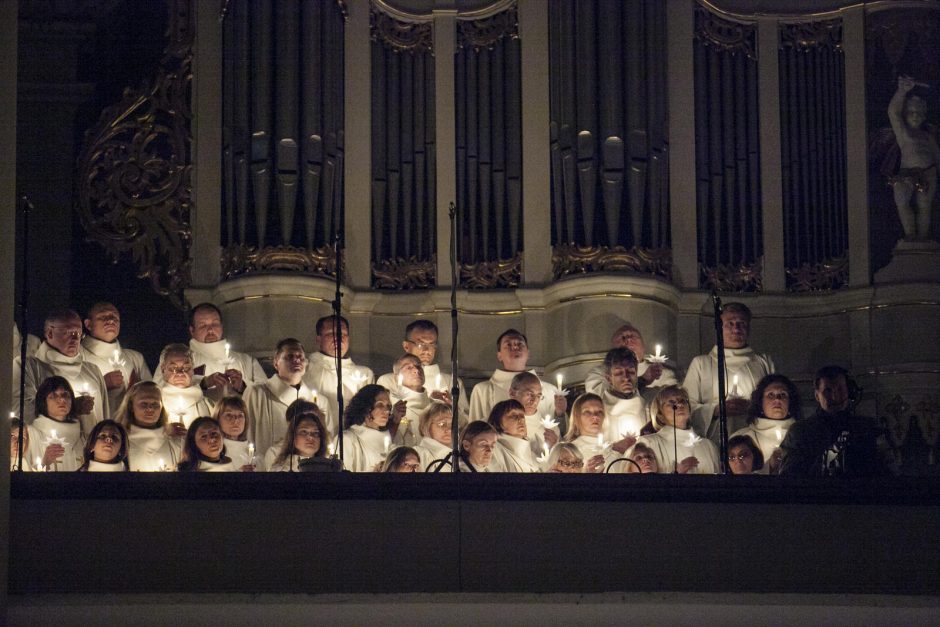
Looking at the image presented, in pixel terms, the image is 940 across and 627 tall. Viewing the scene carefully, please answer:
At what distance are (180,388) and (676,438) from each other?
2601 millimetres

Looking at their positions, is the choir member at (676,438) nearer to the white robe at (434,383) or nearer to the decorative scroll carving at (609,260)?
the white robe at (434,383)

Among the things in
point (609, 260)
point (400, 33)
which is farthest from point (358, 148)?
point (609, 260)

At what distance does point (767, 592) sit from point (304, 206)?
18.2 feet

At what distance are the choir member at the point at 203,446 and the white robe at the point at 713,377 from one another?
2.89 metres

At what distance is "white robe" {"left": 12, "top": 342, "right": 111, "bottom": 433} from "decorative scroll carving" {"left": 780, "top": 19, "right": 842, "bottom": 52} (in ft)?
16.3

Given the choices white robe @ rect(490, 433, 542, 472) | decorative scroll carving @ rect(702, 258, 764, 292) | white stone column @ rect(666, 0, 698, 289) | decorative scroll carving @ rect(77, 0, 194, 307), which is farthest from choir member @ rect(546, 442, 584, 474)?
decorative scroll carving @ rect(77, 0, 194, 307)

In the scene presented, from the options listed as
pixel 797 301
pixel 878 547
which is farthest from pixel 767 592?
pixel 797 301

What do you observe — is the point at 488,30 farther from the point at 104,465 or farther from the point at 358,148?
the point at 104,465

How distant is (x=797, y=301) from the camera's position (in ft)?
45.6

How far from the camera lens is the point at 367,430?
11.4 metres

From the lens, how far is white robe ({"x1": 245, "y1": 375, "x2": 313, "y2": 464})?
12094mm

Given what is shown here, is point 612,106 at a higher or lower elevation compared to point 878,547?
higher

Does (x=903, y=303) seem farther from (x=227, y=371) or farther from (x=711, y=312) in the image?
(x=227, y=371)

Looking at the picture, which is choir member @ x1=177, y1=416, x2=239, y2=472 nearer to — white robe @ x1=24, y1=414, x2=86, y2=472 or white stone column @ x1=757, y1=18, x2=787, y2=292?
white robe @ x1=24, y1=414, x2=86, y2=472
